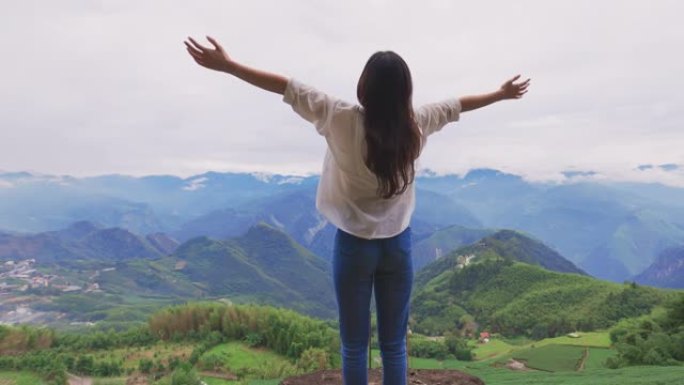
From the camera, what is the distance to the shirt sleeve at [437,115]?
2.45 meters

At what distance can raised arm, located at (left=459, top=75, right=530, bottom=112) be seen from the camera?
2736 mm

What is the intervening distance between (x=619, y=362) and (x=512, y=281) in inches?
2346

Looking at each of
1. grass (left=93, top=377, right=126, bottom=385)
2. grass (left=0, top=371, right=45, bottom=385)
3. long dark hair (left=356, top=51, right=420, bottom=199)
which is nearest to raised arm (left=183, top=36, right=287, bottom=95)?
long dark hair (left=356, top=51, right=420, bottom=199)

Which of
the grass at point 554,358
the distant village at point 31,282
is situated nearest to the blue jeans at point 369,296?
the grass at point 554,358

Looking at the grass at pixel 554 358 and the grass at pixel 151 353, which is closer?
the grass at pixel 151 353

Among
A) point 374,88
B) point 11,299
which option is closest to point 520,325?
point 374,88

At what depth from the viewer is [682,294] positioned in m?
16.3

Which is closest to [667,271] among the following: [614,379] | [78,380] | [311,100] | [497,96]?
[78,380]

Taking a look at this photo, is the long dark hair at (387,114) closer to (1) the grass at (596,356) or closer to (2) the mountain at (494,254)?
(1) the grass at (596,356)

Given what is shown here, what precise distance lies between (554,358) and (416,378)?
74.7 ft

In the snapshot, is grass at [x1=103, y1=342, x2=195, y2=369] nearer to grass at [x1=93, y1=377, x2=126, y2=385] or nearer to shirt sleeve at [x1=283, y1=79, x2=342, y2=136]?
grass at [x1=93, y1=377, x2=126, y2=385]

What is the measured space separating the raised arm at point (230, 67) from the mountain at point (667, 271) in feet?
552

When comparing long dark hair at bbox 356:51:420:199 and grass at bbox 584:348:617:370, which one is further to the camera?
grass at bbox 584:348:617:370

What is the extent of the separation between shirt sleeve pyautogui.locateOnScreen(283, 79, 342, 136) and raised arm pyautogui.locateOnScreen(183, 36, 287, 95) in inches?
1.5
